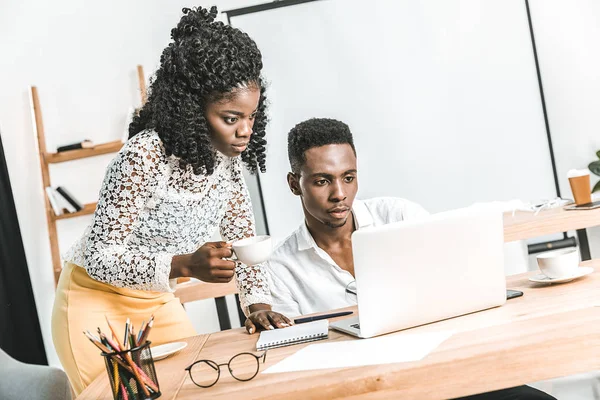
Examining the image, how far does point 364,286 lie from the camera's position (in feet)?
4.62

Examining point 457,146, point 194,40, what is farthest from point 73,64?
point 194,40

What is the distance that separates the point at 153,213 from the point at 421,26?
8.07 feet

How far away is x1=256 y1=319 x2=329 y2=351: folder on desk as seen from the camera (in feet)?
5.03

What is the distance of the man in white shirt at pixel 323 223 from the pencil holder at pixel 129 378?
0.93m

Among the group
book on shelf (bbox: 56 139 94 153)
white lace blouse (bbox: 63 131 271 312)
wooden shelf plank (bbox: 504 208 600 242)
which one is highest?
book on shelf (bbox: 56 139 94 153)

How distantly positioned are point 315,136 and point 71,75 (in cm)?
207

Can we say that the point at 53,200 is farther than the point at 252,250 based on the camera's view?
Yes

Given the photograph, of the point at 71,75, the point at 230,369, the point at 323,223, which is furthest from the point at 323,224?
the point at 71,75

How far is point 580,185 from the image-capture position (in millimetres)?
3062

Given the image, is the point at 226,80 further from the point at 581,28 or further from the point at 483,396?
the point at 581,28

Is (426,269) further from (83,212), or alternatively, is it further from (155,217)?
(83,212)

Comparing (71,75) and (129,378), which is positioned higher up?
(71,75)

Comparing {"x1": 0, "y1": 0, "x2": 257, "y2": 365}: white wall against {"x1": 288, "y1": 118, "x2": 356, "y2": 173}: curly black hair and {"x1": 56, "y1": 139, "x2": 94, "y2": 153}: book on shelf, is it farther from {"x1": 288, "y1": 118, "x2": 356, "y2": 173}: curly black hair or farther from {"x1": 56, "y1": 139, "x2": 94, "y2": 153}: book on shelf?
{"x1": 288, "y1": 118, "x2": 356, "y2": 173}: curly black hair

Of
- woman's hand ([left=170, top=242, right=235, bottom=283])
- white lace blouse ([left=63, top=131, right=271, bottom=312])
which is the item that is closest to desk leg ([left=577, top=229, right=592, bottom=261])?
white lace blouse ([left=63, top=131, right=271, bottom=312])
